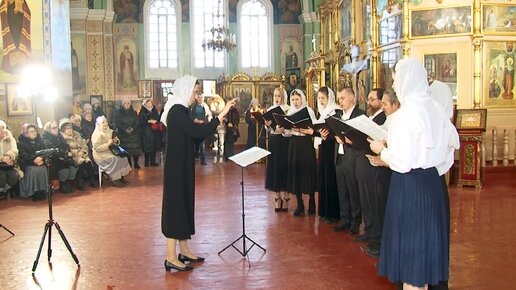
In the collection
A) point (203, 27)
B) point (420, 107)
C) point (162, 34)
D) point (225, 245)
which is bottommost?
point (225, 245)

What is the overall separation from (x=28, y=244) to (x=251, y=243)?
262 cm

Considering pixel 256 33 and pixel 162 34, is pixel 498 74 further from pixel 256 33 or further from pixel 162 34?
pixel 162 34

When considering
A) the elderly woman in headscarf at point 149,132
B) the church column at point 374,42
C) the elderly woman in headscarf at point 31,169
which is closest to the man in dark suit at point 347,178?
the elderly woman in headscarf at point 31,169

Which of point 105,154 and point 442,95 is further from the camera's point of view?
point 105,154

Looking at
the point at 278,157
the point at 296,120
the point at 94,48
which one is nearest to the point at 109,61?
the point at 94,48

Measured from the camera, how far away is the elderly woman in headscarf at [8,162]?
9.66 meters

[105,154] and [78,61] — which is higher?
[78,61]

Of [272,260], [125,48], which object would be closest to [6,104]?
[272,260]

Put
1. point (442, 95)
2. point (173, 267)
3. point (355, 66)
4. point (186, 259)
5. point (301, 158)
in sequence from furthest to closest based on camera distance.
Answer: point (355, 66) → point (301, 158) → point (442, 95) → point (186, 259) → point (173, 267)

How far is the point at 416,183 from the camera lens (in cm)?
395

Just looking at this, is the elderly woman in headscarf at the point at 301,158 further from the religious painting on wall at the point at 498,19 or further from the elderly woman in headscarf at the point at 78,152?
the religious painting on wall at the point at 498,19

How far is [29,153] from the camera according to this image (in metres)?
10.1

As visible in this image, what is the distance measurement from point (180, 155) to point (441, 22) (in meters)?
8.84

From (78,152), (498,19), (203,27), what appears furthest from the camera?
(203,27)
